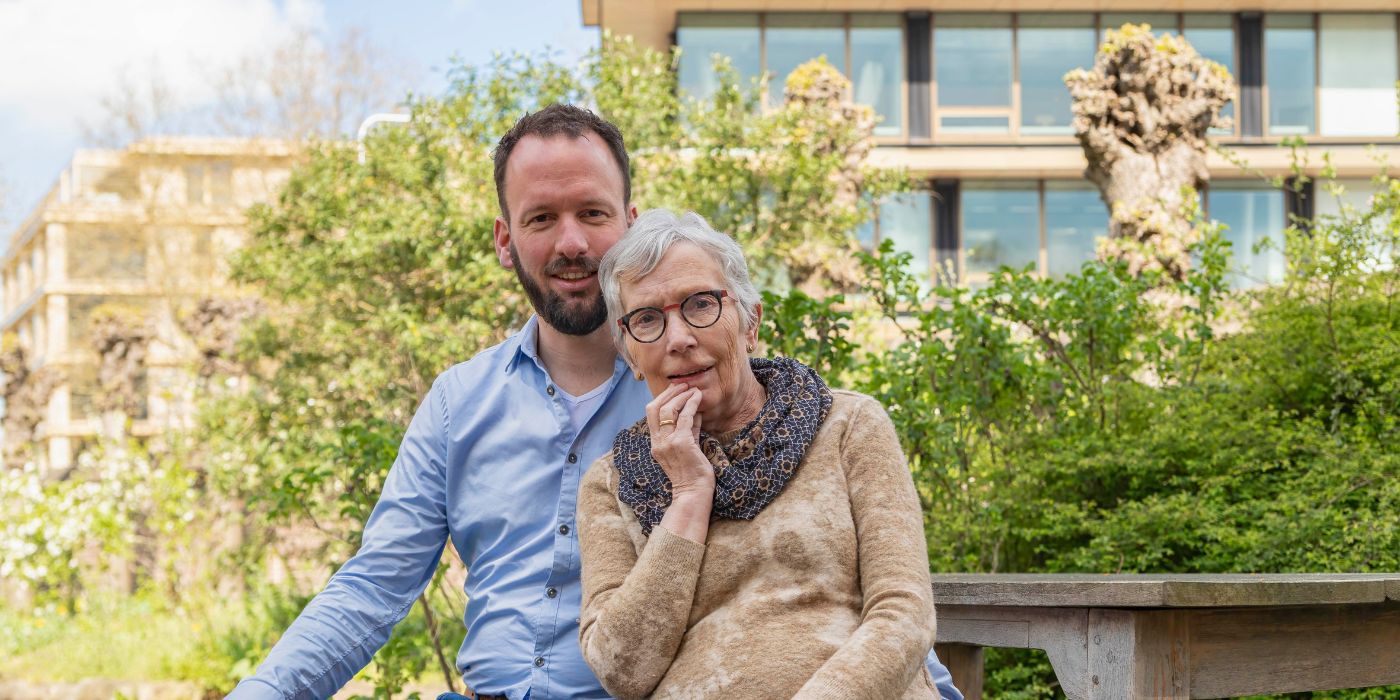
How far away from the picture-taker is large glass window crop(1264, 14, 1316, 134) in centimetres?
2466

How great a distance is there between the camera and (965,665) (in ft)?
12.2

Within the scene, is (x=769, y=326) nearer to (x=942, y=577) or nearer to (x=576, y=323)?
(x=942, y=577)

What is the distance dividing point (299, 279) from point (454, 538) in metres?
9.55

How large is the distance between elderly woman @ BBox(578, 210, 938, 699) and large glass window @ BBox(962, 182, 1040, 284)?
22.7 meters

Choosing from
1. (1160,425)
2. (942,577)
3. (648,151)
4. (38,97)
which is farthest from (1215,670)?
(38,97)

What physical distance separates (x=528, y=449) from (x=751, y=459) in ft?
2.26

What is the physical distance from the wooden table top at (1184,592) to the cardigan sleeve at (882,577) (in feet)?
1.58

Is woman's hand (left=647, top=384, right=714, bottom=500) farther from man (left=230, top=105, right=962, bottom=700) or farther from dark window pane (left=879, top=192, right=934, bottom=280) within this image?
dark window pane (left=879, top=192, right=934, bottom=280)

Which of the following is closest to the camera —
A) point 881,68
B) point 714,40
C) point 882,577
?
point 882,577

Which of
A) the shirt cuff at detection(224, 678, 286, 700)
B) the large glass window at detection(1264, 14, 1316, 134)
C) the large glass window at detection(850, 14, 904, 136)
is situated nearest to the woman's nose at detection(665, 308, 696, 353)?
the shirt cuff at detection(224, 678, 286, 700)

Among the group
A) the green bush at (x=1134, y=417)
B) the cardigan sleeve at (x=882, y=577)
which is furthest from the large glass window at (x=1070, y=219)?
the cardigan sleeve at (x=882, y=577)

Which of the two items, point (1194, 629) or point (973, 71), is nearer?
point (1194, 629)

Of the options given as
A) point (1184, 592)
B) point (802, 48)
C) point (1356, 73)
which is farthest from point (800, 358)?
point (1356, 73)

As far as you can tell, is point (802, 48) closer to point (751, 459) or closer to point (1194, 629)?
point (1194, 629)
